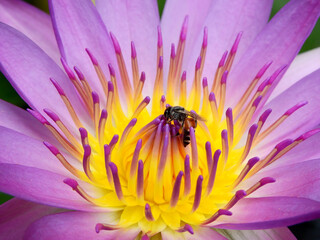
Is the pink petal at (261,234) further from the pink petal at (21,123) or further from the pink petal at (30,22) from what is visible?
the pink petal at (30,22)

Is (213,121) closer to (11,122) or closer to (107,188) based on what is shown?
(107,188)

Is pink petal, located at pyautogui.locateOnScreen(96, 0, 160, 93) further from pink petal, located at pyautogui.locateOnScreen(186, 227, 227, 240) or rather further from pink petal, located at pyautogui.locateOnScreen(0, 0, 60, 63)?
pink petal, located at pyautogui.locateOnScreen(186, 227, 227, 240)

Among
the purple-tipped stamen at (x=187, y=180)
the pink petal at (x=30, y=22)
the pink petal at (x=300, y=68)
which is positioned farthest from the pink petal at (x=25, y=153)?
the pink petal at (x=300, y=68)

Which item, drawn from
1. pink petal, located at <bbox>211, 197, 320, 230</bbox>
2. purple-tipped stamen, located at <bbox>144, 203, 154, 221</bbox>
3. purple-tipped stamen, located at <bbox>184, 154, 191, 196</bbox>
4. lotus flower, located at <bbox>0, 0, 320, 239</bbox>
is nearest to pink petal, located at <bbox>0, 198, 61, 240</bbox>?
lotus flower, located at <bbox>0, 0, 320, 239</bbox>

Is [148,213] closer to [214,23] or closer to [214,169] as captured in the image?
[214,169]

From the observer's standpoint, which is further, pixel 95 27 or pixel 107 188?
pixel 95 27

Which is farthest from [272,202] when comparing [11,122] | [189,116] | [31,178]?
[11,122]
